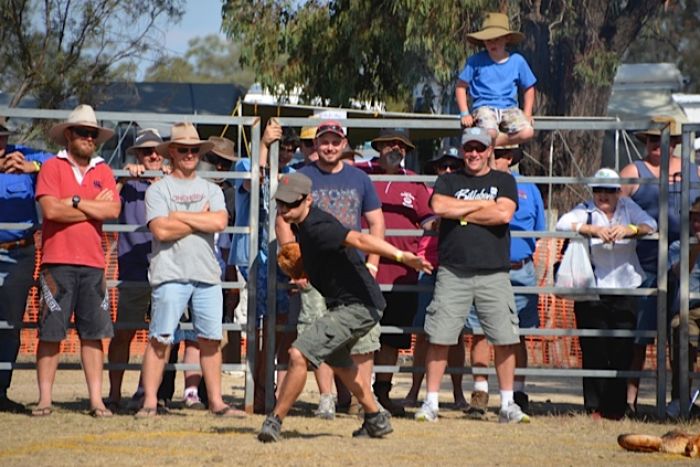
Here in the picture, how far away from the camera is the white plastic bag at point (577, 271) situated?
11211 millimetres

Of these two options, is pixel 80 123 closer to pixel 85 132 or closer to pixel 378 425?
pixel 85 132

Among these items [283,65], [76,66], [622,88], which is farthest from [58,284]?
[622,88]

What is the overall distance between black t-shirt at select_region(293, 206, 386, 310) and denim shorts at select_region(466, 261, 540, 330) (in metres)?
2.06

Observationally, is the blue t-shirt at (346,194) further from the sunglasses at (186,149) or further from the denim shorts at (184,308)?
the denim shorts at (184,308)

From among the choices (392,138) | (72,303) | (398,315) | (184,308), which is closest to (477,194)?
(392,138)

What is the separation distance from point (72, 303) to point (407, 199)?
9.10 ft

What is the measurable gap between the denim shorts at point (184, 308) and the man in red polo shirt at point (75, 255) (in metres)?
0.39

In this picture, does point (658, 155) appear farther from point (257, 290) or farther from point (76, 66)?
point (76, 66)

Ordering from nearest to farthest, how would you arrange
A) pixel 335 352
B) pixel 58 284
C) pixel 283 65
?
pixel 335 352
pixel 58 284
pixel 283 65

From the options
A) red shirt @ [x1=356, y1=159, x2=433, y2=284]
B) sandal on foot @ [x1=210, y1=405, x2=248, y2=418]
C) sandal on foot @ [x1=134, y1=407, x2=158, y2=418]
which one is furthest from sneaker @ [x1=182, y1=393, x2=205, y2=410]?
red shirt @ [x1=356, y1=159, x2=433, y2=284]

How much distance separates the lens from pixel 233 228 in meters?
11.2

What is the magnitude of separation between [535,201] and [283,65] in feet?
38.1

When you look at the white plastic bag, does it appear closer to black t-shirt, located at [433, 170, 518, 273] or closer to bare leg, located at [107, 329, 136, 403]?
black t-shirt, located at [433, 170, 518, 273]

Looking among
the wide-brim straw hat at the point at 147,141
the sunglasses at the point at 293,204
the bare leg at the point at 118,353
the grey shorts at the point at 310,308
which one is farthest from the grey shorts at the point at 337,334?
the wide-brim straw hat at the point at 147,141
